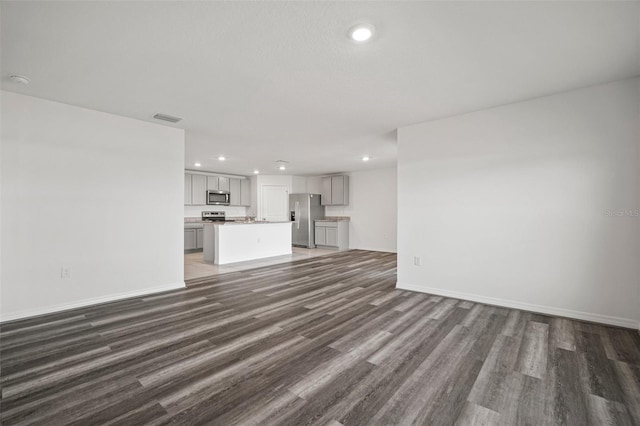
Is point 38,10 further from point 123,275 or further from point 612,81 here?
point 612,81

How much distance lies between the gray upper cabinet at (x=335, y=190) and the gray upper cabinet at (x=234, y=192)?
293 cm

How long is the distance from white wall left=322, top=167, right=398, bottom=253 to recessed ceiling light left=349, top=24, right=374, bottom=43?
20.3 feet

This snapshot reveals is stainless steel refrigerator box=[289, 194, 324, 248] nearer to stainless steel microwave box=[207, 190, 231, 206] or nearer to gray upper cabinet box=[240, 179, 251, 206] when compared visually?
gray upper cabinet box=[240, 179, 251, 206]

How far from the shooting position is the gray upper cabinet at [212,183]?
881 centimetres

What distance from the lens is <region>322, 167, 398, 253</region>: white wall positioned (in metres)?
→ 8.09

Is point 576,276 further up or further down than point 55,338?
further up

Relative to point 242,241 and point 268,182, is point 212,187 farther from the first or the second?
point 242,241

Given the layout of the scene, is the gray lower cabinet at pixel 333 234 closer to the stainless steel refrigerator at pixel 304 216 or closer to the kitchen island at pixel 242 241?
the stainless steel refrigerator at pixel 304 216

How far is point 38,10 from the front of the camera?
180 centimetres

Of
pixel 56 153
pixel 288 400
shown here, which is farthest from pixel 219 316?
pixel 56 153

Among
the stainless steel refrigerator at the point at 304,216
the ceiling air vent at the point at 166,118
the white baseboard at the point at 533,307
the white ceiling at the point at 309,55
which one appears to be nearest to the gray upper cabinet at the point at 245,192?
the stainless steel refrigerator at the point at 304,216

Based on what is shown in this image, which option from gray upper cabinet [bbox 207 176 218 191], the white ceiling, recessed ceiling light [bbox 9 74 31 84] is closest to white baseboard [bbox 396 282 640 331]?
the white ceiling

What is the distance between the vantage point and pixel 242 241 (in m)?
6.57

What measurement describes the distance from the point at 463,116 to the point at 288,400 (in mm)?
3767
